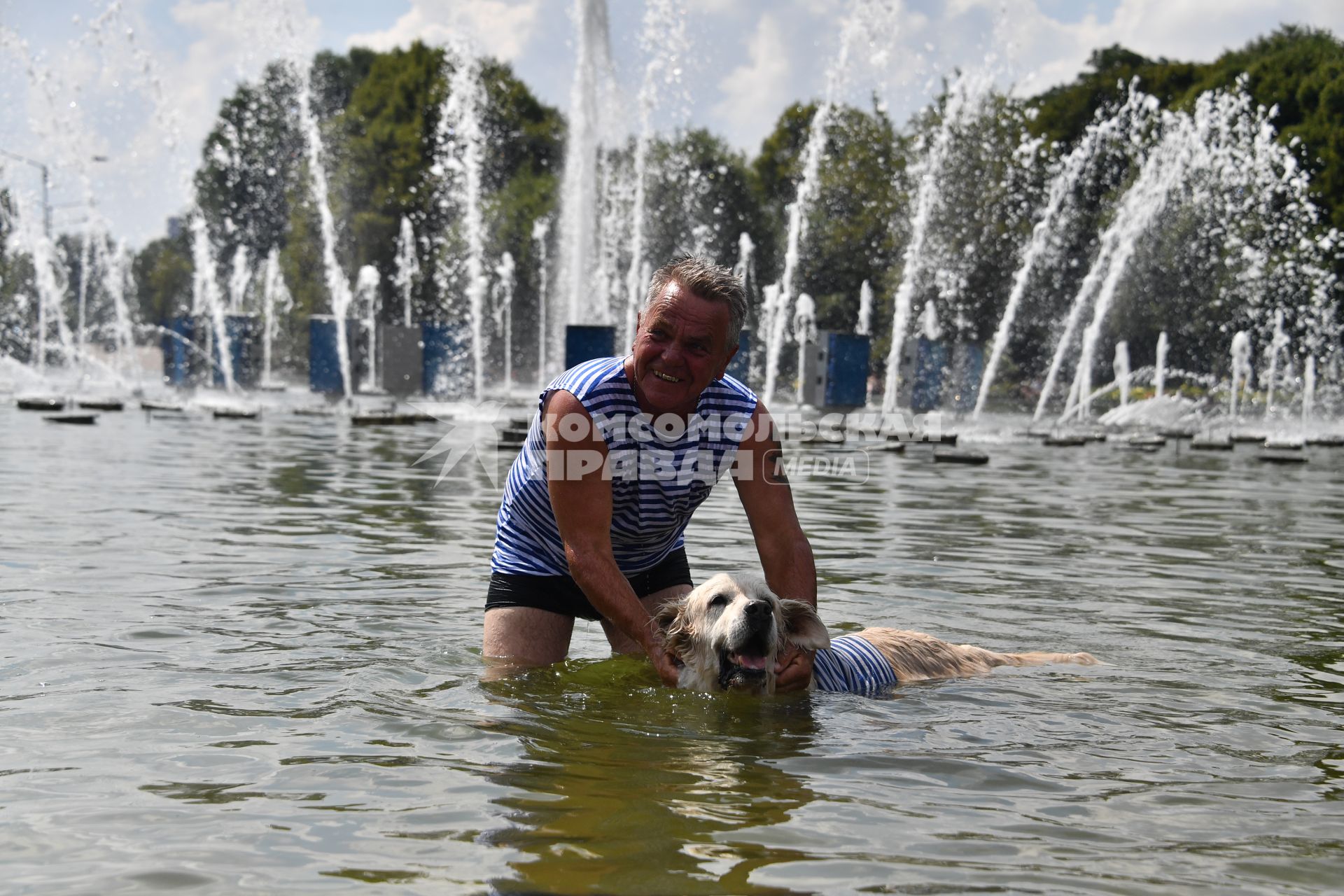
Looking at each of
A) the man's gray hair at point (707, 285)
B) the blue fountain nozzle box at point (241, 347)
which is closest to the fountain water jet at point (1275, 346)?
the blue fountain nozzle box at point (241, 347)

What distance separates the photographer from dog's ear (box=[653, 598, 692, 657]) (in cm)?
579

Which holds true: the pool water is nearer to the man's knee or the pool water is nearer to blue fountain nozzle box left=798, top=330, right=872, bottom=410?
the man's knee

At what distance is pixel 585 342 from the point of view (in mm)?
25516

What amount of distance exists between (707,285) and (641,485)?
3.07 ft

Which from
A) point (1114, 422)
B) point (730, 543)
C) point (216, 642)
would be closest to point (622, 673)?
point (216, 642)

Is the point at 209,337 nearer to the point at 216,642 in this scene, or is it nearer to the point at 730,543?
the point at 730,543

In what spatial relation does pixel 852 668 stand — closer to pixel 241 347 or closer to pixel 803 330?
pixel 803 330

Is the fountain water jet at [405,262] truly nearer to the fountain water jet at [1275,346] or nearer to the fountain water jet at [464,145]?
the fountain water jet at [464,145]

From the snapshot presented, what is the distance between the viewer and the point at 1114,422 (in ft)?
124

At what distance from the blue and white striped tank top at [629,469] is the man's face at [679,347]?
0.18m

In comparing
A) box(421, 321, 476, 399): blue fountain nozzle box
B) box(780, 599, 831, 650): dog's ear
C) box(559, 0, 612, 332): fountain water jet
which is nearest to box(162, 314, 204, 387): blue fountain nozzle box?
box(421, 321, 476, 399): blue fountain nozzle box

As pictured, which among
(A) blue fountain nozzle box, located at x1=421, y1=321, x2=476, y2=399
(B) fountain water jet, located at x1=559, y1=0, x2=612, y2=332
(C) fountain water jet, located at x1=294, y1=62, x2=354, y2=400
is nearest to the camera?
(B) fountain water jet, located at x1=559, y1=0, x2=612, y2=332

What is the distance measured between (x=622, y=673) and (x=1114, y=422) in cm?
3370

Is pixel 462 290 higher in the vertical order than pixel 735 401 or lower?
higher
